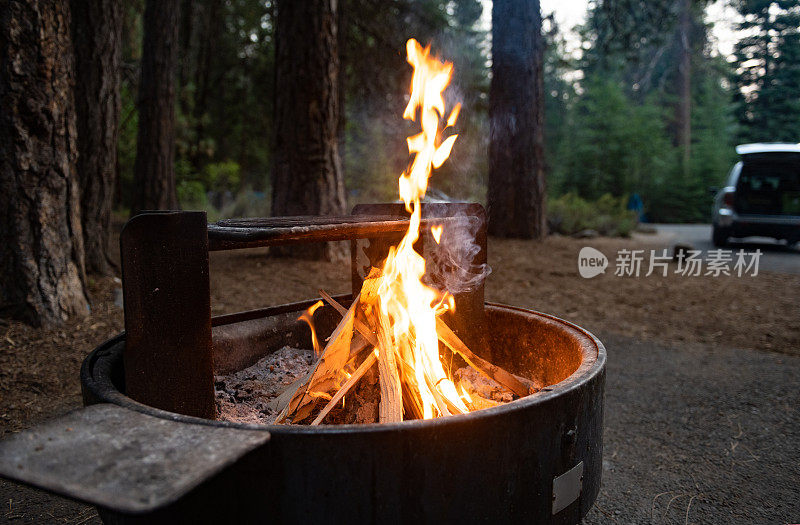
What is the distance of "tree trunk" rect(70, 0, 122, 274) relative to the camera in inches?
196

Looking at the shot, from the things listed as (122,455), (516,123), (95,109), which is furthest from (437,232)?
(516,123)

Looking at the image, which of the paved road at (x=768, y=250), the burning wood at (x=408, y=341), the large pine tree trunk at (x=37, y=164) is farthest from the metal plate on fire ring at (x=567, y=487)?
the paved road at (x=768, y=250)

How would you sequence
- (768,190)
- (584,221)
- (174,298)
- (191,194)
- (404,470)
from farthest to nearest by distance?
1. (191,194)
2. (584,221)
3. (768,190)
4. (174,298)
5. (404,470)

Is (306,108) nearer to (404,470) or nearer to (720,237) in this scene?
(404,470)

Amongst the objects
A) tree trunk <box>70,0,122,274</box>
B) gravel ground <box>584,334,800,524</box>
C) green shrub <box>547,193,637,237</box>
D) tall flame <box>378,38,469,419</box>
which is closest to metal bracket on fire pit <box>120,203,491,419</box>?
tall flame <box>378,38,469,419</box>

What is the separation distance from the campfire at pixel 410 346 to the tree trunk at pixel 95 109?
12.2ft

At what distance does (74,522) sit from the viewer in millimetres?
2174

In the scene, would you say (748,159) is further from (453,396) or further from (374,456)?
(374,456)

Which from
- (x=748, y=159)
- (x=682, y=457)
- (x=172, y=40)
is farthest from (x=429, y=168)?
(x=748, y=159)

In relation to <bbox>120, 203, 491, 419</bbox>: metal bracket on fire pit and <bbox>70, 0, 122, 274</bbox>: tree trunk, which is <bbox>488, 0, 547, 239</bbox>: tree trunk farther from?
<bbox>120, 203, 491, 419</bbox>: metal bracket on fire pit

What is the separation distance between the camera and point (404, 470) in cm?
133

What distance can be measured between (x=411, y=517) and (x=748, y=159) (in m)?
11.9

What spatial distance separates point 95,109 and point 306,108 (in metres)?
1.92

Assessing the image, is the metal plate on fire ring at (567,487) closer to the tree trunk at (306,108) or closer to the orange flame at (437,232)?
the orange flame at (437,232)
